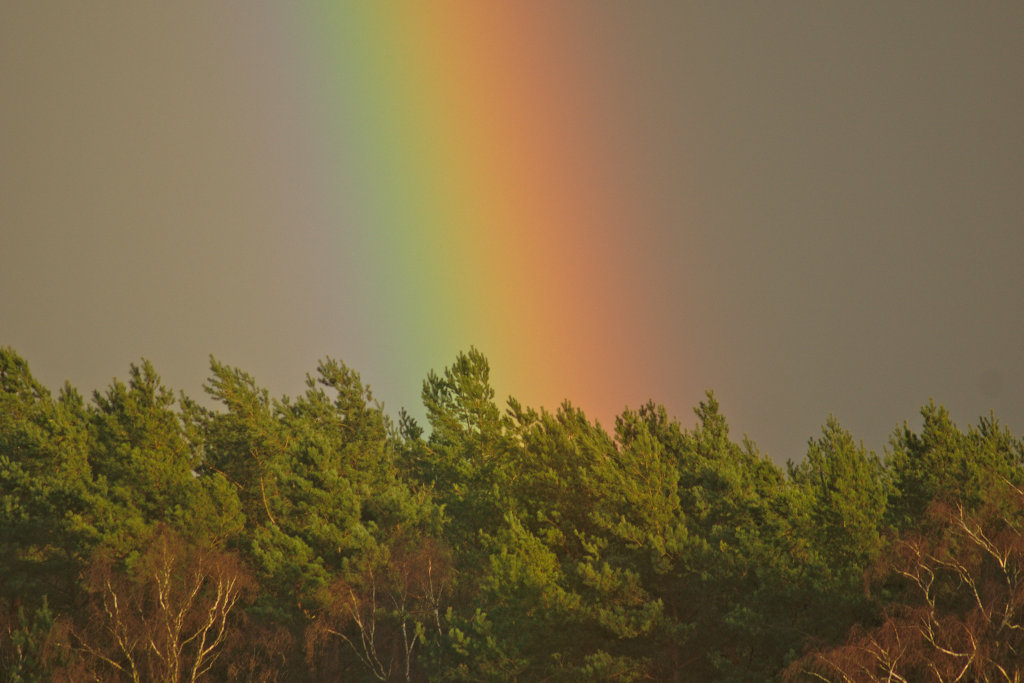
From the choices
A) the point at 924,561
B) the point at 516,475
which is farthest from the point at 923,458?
the point at 516,475

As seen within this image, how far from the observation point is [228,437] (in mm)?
64312

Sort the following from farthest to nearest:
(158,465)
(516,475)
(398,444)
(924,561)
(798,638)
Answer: (398,444) < (158,465) < (516,475) < (798,638) < (924,561)

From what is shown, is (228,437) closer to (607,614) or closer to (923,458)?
(607,614)

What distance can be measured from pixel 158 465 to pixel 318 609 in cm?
1126

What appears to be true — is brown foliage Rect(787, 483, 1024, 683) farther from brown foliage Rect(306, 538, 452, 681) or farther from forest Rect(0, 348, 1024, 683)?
brown foliage Rect(306, 538, 452, 681)

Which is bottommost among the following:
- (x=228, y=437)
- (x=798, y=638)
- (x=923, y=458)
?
(x=798, y=638)

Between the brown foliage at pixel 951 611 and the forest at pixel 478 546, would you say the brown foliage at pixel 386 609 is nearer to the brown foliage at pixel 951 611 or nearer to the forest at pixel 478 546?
the forest at pixel 478 546

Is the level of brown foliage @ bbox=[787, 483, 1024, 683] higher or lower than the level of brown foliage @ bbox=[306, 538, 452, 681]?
lower

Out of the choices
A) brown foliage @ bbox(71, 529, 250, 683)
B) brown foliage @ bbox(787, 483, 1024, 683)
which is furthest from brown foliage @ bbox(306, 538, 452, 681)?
brown foliage @ bbox(787, 483, 1024, 683)

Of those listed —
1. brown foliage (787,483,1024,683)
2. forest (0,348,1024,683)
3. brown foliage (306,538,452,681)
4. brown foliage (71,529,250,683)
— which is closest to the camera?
brown foliage (787,483,1024,683)

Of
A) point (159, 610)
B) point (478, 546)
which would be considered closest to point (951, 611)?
point (478, 546)

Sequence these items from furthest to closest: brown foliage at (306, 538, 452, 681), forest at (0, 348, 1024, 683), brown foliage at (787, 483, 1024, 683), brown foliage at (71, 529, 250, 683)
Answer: brown foliage at (306, 538, 452, 681) < brown foliage at (71, 529, 250, 683) < forest at (0, 348, 1024, 683) < brown foliage at (787, 483, 1024, 683)

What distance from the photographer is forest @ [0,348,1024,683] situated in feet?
104

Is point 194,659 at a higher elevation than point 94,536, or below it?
below
